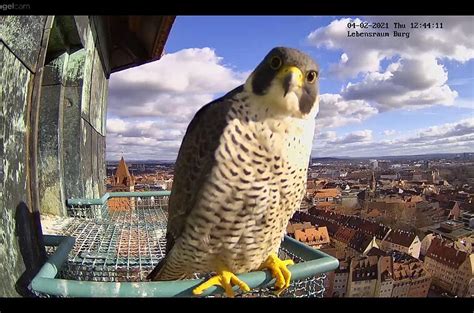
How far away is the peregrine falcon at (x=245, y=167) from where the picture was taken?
2.69 feet

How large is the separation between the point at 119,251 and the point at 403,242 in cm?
502

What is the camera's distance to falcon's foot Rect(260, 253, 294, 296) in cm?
88

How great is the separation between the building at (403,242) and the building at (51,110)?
4359 mm

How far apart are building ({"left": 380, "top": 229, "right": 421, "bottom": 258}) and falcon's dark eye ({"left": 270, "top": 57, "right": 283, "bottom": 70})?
479 cm

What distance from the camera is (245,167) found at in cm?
82

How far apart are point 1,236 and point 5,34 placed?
1.45 feet

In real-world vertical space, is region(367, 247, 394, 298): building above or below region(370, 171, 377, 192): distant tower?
below

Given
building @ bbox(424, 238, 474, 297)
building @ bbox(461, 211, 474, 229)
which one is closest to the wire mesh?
building @ bbox(461, 211, 474, 229)

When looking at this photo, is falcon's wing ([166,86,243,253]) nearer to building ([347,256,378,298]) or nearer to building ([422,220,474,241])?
building ([422,220,474,241])

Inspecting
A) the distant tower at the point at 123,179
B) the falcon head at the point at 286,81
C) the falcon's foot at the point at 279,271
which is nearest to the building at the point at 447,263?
the distant tower at the point at 123,179

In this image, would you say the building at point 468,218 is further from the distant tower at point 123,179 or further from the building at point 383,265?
the distant tower at point 123,179

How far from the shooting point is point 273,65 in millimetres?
823

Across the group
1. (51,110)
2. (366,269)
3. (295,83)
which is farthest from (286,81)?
(366,269)
